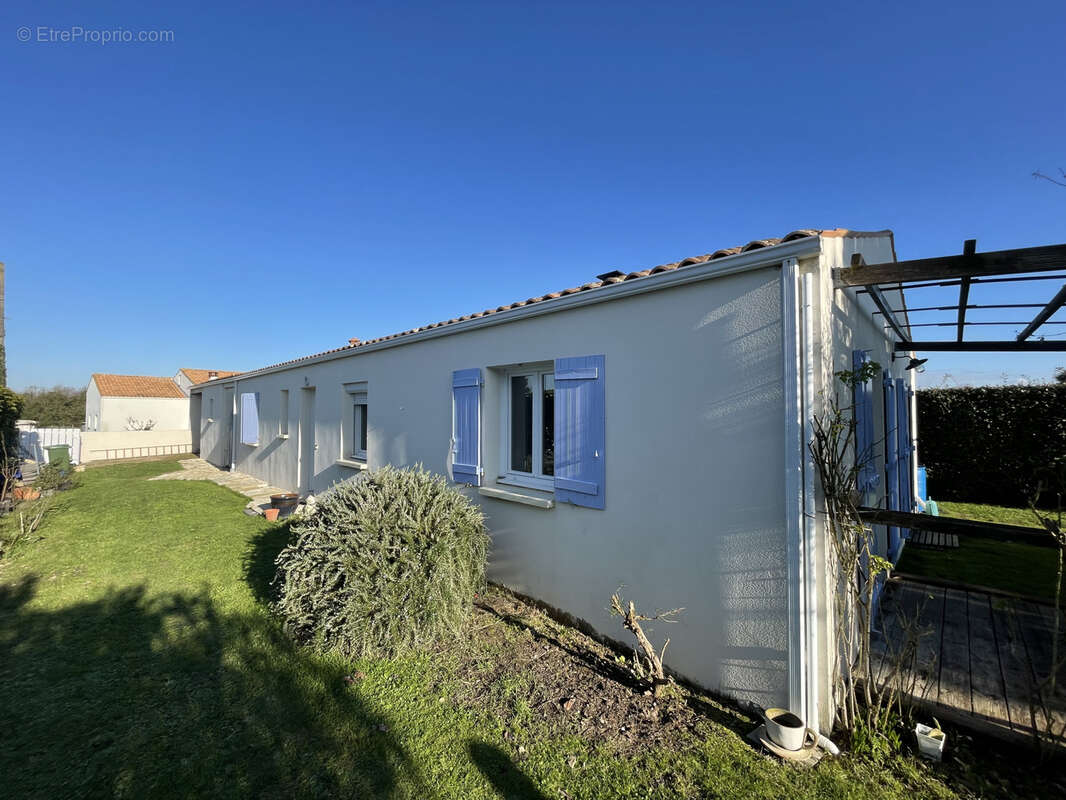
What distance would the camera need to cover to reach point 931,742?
2762 millimetres

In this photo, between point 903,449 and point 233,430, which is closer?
point 903,449

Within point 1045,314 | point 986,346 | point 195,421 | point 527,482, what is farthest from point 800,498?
point 195,421

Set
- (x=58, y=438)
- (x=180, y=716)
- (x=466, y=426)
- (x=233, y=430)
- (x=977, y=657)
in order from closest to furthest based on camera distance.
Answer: (x=180, y=716) → (x=977, y=657) → (x=466, y=426) → (x=233, y=430) → (x=58, y=438)

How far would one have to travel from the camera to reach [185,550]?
6.89 m

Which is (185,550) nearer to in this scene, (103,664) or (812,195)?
(103,664)

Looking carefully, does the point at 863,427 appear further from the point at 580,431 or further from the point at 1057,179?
the point at 580,431

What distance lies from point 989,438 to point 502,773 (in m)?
13.2

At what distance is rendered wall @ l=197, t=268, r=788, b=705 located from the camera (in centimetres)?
313

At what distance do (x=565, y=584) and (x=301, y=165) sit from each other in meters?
9.19

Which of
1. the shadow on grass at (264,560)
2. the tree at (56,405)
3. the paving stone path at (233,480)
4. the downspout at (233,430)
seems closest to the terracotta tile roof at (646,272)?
the shadow on grass at (264,560)

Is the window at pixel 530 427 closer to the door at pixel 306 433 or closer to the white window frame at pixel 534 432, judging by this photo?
the white window frame at pixel 534 432

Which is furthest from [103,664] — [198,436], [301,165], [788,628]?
Result: [198,436]

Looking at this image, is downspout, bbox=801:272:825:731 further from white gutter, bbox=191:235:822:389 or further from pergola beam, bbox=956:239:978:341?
pergola beam, bbox=956:239:978:341

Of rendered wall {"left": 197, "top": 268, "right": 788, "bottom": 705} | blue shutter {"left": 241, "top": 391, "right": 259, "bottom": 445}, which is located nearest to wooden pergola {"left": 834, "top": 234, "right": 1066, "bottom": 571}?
rendered wall {"left": 197, "top": 268, "right": 788, "bottom": 705}
